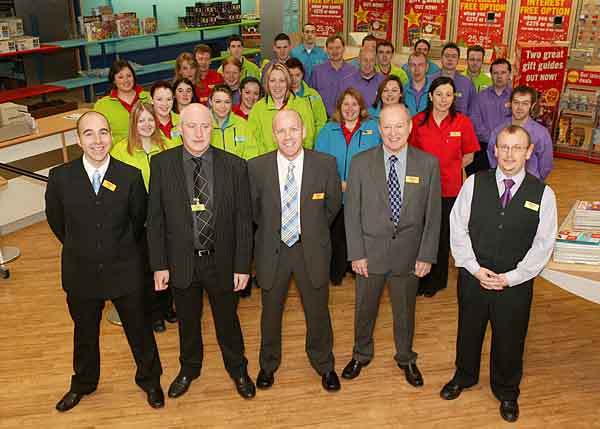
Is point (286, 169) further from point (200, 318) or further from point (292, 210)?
point (200, 318)

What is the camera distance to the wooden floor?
3.62 metres

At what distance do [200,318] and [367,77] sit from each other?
363 centimetres

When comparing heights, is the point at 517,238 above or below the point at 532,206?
below

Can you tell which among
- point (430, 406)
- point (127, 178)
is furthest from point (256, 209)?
point (430, 406)

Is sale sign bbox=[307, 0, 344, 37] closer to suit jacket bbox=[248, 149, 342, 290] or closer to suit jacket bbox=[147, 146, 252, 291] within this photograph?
suit jacket bbox=[248, 149, 342, 290]

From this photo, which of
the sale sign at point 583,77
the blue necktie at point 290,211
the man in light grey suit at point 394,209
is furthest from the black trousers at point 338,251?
the sale sign at point 583,77

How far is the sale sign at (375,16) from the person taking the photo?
10.5m

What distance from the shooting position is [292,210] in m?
3.48

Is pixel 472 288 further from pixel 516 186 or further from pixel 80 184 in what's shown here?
pixel 80 184

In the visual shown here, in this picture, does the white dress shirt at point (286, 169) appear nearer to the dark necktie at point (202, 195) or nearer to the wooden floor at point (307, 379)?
the dark necktie at point (202, 195)

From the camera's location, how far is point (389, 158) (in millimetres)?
3561

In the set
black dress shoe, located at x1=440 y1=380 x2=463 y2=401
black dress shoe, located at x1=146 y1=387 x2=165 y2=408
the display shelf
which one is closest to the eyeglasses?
black dress shoe, located at x1=440 y1=380 x2=463 y2=401

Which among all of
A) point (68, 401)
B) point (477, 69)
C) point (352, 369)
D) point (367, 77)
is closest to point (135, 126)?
point (68, 401)

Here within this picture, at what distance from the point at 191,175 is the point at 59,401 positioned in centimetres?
166
